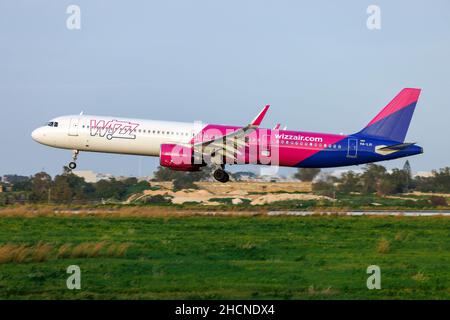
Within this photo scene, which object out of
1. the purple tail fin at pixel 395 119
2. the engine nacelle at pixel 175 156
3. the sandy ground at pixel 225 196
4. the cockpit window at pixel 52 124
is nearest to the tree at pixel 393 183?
the sandy ground at pixel 225 196

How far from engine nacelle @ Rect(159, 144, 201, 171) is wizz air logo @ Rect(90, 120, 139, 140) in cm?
234

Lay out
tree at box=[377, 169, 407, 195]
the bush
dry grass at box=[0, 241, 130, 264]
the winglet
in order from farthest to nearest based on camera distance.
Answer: tree at box=[377, 169, 407, 195] → the bush → the winglet → dry grass at box=[0, 241, 130, 264]

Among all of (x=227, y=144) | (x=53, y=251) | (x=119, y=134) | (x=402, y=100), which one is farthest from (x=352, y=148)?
(x=53, y=251)

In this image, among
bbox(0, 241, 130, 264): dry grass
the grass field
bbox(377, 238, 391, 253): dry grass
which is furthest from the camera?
bbox(377, 238, 391, 253): dry grass

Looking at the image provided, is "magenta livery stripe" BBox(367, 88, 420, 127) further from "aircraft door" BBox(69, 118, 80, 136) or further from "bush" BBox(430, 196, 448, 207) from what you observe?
"aircraft door" BBox(69, 118, 80, 136)

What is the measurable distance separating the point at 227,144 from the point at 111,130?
22.3 feet

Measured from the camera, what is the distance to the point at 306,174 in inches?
2023

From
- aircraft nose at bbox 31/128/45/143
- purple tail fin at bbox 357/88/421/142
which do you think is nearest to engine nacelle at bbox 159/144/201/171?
aircraft nose at bbox 31/128/45/143

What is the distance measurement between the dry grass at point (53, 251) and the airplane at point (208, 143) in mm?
20522

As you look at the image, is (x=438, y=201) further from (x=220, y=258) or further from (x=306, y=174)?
(x=220, y=258)

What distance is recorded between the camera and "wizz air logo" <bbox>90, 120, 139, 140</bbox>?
4553cm

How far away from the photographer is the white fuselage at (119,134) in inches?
1795
